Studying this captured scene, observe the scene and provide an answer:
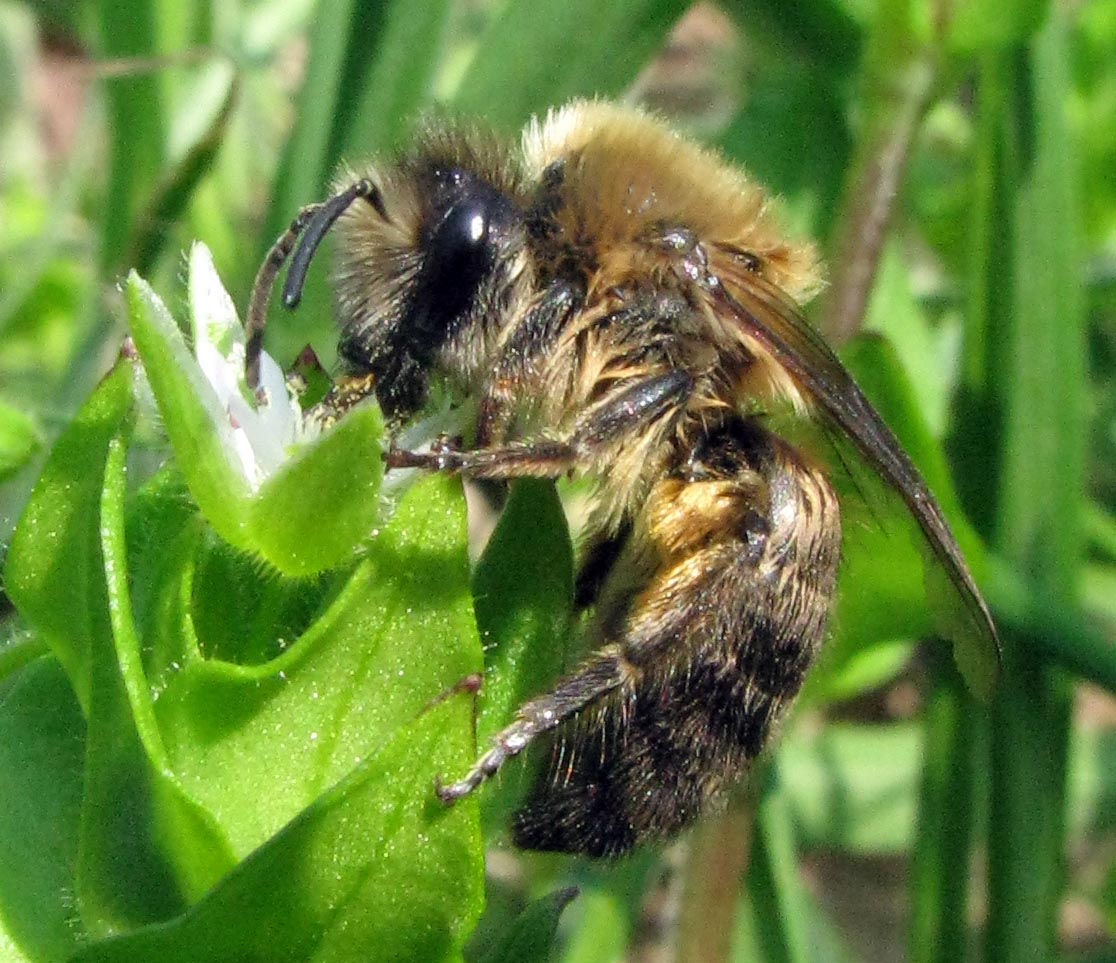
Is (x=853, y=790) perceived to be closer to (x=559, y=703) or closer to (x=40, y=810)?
(x=559, y=703)

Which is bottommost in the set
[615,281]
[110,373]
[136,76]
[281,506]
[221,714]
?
[221,714]

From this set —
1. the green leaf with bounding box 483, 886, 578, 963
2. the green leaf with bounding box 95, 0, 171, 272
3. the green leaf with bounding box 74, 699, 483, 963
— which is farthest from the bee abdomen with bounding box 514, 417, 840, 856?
the green leaf with bounding box 95, 0, 171, 272

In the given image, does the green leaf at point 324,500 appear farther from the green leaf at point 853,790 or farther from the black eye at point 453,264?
the green leaf at point 853,790

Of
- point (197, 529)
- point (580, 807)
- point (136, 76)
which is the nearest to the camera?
point (197, 529)

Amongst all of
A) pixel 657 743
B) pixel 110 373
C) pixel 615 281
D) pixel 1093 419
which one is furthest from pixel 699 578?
pixel 1093 419

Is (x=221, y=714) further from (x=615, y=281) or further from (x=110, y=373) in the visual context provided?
(x=615, y=281)

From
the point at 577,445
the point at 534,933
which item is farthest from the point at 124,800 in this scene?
the point at 577,445

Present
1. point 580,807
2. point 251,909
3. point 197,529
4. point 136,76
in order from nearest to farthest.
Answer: point 251,909, point 197,529, point 580,807, point 136,76
